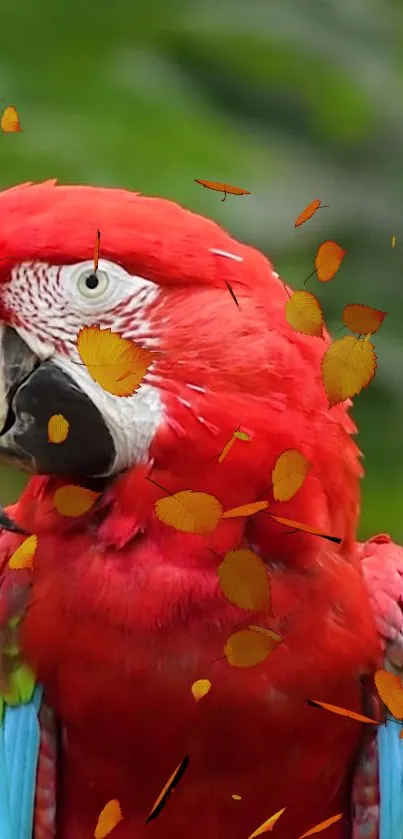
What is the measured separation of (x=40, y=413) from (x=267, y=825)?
0.39 m

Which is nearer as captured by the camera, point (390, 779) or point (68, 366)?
point (68, 366)

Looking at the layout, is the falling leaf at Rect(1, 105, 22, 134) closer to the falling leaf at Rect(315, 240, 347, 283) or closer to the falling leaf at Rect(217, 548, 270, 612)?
the falling leaf at Rect(315, 240, 347, 283)

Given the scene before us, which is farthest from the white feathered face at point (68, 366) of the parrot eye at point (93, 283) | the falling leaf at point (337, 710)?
the falling leaf at point (337, 710)

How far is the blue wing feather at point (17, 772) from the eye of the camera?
0.71m

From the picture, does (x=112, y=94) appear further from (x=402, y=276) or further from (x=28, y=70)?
(x=402, y=276)

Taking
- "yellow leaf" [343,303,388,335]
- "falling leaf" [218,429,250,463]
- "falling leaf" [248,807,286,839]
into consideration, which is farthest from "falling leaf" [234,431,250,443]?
"falling leaf" [248,807,286,839]

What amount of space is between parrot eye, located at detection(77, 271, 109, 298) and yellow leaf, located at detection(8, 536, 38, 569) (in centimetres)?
20

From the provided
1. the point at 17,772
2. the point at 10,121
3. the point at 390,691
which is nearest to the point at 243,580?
the point at 390,691

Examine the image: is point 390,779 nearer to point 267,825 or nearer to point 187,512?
point 267,825

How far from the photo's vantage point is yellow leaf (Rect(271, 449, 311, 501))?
62 centimetres

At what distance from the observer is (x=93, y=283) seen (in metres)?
0.59

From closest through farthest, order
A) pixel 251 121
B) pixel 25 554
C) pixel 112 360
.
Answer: pixel 112 360 < pixel 25 554 < pixel 251 121

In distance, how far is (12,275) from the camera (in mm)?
587

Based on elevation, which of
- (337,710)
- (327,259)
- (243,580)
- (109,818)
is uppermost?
(327,259)
